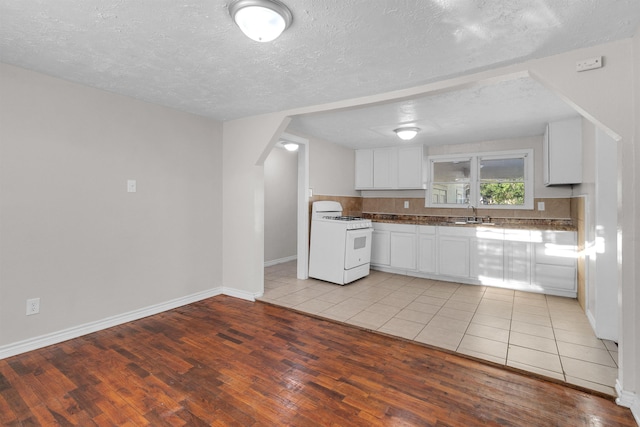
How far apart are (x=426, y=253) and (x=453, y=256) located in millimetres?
384

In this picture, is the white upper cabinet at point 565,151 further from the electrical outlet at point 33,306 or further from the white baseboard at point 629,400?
the electrical outlet at point 33,306

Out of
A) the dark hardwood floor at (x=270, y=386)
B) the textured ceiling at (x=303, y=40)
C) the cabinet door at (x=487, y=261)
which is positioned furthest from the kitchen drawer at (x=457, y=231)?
the textured ceiling at (x=303, y=40)

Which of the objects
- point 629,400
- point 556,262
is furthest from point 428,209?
point 629,400

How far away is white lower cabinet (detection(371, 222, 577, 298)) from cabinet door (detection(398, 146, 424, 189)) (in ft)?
2.64

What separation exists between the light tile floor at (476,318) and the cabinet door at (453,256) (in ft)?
0.63

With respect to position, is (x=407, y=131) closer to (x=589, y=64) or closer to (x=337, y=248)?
(x=337, y=248)

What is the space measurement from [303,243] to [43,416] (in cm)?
323

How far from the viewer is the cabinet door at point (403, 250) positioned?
4770mm

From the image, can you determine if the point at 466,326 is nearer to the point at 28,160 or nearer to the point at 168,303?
the point at 168,303

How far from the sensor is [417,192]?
545 cm

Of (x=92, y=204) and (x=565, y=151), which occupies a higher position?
(x=565, y=151)

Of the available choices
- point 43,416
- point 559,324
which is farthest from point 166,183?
point 559,324

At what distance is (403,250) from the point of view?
4.86 metres

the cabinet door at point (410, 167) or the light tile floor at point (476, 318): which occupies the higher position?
the cabinet door at point (410, 167)
